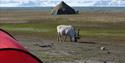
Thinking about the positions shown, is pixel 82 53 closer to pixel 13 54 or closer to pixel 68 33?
pixel 68 33

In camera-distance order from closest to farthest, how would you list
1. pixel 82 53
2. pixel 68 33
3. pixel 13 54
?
pixel 13 54 → pixel 82 53 → pixel 68 33

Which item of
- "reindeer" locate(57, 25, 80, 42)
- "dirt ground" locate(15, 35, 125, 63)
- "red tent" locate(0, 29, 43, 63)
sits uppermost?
"red tent" locate(0, 29, 43, 63)

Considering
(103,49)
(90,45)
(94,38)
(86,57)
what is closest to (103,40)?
(94,38)

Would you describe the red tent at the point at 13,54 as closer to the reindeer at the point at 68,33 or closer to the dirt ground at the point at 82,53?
the dirt ground at the point at 82,53

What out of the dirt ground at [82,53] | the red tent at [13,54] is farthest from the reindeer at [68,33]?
the red tent at [13,54]

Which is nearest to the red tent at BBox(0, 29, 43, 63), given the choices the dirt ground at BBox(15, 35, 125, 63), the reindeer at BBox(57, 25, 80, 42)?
the dirt ground at BBox(15, 35, 125, 63)

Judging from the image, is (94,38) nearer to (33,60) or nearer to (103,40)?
(103,40)

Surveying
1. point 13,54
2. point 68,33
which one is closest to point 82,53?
point 68,33

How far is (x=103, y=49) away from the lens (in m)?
28.3

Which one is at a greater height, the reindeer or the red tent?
the red tent

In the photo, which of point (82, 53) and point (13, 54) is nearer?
point (13, 54)

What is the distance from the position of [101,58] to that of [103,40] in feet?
37.3

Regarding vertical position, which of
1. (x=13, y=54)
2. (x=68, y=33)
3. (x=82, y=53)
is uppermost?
(x=13, y=54)

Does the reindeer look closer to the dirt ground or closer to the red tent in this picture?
the dirt ground
